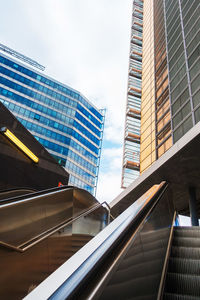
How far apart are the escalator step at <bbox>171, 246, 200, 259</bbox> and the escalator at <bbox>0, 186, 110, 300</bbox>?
2.07 m

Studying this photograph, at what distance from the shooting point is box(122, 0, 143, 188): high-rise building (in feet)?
96.2

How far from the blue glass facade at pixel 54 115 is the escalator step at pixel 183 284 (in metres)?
51.0

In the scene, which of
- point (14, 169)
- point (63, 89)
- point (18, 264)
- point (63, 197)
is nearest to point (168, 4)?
point (14, 169)

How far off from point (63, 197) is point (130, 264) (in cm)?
430

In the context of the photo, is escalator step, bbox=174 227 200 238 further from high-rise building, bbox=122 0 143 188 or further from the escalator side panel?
high-rise building, bbox=122 0 143 188

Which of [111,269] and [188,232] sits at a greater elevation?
[188,232]

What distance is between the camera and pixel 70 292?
2.60 feet

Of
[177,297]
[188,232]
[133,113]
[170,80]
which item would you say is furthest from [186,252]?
[133,113]

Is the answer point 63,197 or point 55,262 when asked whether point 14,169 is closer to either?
point 63,197

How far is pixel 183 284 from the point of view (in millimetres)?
2617

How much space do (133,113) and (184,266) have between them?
99.6ft

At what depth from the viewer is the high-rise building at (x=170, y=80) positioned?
1722 centimetres

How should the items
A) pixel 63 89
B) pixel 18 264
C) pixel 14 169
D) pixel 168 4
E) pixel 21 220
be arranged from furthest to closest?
pixel 63 89
pixel 168 4
pixel 14 169
pixel 21 220
pixel 18 264

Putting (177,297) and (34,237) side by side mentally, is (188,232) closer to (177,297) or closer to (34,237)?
(177,297)
